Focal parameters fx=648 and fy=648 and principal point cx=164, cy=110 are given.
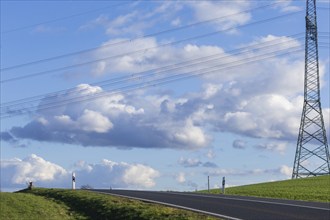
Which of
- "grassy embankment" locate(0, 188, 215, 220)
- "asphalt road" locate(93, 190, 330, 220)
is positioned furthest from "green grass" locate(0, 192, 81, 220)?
"asphalt road" locate(93, 190, 330, 220)

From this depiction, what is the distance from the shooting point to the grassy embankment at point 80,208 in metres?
20.4

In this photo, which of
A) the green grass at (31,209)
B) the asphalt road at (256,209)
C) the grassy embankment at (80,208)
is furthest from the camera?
the green grass at (31,209)

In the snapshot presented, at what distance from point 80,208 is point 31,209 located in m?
1.93

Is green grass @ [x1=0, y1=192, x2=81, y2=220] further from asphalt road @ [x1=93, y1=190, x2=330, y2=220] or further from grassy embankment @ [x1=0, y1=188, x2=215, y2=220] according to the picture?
asphalt road @ [x1=93, y1=190, x2=330, y2=220]

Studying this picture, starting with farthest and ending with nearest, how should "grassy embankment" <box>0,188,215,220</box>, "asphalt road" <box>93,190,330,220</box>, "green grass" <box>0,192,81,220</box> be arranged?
1. "green grass" <box>0,192,81,220</box>
2. "grassy embankment" <box>0,188,215,220</box>
3. "asphalt road" <box>93,190,330,220</box>

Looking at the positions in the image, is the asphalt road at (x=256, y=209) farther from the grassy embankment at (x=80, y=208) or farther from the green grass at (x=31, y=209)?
the green grass at (x=31, y=209)

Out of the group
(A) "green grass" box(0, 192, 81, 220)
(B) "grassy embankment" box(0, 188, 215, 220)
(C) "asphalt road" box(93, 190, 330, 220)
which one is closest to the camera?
(C) "asphalt road" box(93, 190, 330, 220)

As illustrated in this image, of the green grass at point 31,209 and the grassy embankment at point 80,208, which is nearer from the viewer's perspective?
the grassy embankment at point 80,208

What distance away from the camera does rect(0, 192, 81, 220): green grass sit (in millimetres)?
23922

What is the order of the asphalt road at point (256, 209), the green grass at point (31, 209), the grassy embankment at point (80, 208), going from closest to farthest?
1. the asphalt road at point (256, 209)
2. the grassy embankment at point (80, 208)
3. the green grass at point (31, 209)

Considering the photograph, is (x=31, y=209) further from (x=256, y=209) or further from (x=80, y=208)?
(x=256, y=209)

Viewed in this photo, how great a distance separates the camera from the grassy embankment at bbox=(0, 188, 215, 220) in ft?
67.0

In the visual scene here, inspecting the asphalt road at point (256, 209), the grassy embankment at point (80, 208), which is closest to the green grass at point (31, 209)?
the grassy embankment at point (80, 208)

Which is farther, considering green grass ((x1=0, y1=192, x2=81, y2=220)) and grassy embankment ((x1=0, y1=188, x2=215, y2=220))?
green grass ((x1=0, y1=192, x2=81, y2=220))
